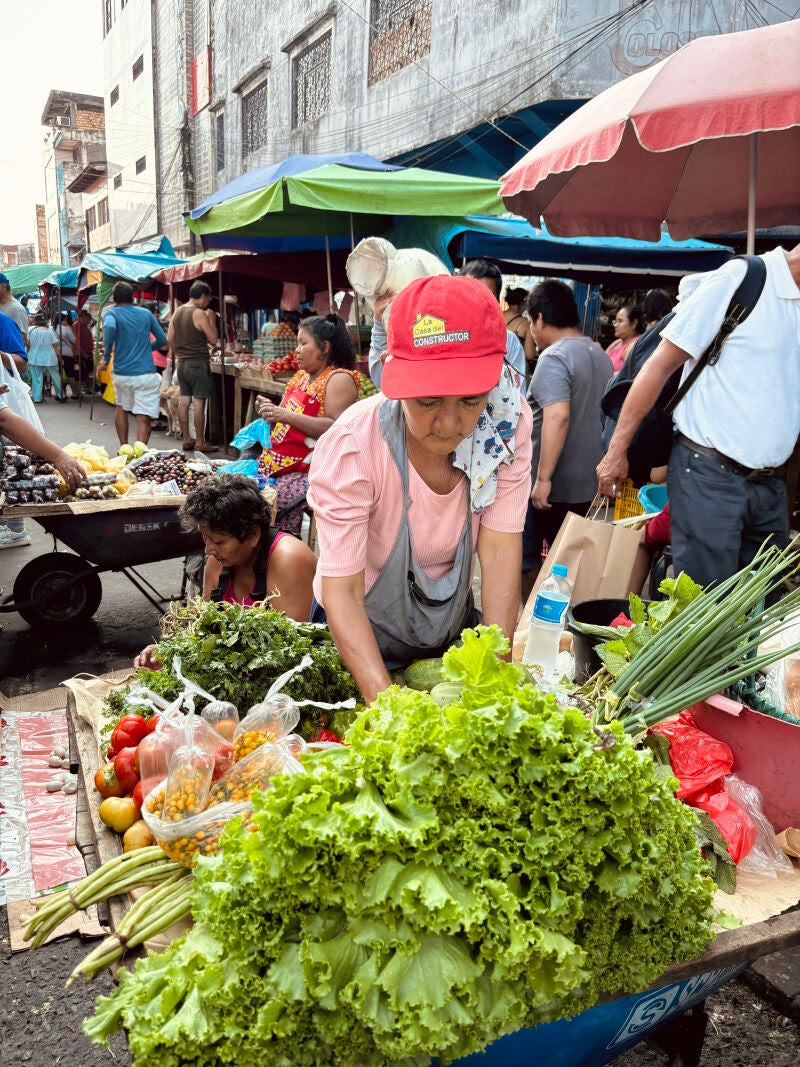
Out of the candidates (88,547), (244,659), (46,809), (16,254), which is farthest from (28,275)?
(16,254)

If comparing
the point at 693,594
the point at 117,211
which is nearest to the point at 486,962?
the point at 693,594

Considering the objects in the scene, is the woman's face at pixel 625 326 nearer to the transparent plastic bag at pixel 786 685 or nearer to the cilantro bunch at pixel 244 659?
the transparent plastic bag at pixel 786 685

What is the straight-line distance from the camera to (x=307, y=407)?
517 cm

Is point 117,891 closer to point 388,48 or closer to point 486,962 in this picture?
point 486,962

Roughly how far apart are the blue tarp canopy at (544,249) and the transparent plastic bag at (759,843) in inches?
212

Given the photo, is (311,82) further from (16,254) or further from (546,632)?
(16,254)

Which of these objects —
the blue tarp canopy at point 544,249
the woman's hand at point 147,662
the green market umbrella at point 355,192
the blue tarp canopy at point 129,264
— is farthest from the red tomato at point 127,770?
the blue tarp canopy at point 129,264

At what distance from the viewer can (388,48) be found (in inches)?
513

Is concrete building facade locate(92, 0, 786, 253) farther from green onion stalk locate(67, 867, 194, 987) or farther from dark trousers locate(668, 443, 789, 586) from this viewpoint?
green onion stalk locate(67, 867, 194, 987)

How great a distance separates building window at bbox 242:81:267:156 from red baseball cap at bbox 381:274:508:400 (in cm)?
1912

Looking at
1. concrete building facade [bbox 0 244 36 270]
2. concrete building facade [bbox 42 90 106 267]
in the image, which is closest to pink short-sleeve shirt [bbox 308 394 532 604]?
concrete building facade [bbox 42 90 106 267]

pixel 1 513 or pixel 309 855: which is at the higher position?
pixel 309 855

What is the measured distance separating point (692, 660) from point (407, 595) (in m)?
0.84

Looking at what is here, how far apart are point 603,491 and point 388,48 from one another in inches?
485
